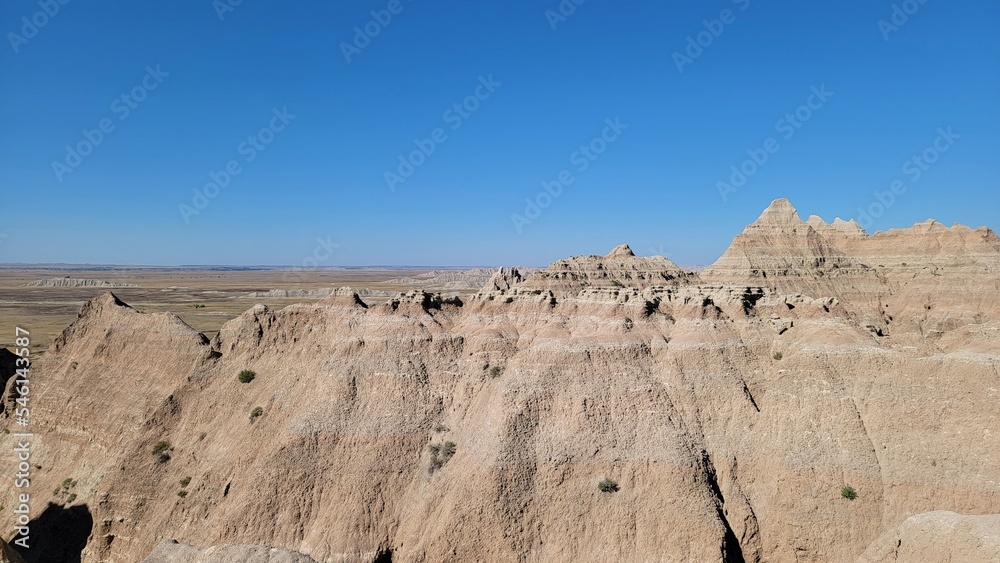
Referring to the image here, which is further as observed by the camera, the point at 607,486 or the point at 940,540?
the point at 607,486

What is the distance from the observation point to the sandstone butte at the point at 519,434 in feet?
102

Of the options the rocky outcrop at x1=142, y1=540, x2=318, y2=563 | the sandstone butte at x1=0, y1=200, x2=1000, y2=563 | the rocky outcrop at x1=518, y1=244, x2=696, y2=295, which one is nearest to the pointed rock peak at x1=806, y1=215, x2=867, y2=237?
the rocky outcrop at x1=518, y1=244, x2=696, y2=295

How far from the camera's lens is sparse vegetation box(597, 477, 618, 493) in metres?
33.1

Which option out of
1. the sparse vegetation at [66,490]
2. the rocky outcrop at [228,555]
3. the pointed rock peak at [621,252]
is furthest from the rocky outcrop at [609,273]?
the sparse vegetation at [66,490]

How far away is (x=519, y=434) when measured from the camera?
36.0 metres

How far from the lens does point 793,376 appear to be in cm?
3656

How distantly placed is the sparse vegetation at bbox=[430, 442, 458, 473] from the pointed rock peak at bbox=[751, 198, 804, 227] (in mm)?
76007

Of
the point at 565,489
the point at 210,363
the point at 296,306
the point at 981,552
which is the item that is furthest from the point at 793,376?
the point at 210,363

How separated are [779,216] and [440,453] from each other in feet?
262

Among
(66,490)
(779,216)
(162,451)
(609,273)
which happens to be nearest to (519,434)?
(162,451)

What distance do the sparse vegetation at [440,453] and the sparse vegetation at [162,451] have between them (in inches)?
770

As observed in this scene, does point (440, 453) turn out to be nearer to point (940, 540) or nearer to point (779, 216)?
point (940, 540)

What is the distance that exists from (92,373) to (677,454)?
156 ft

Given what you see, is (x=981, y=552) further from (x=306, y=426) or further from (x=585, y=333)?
(x=306, y=426)
